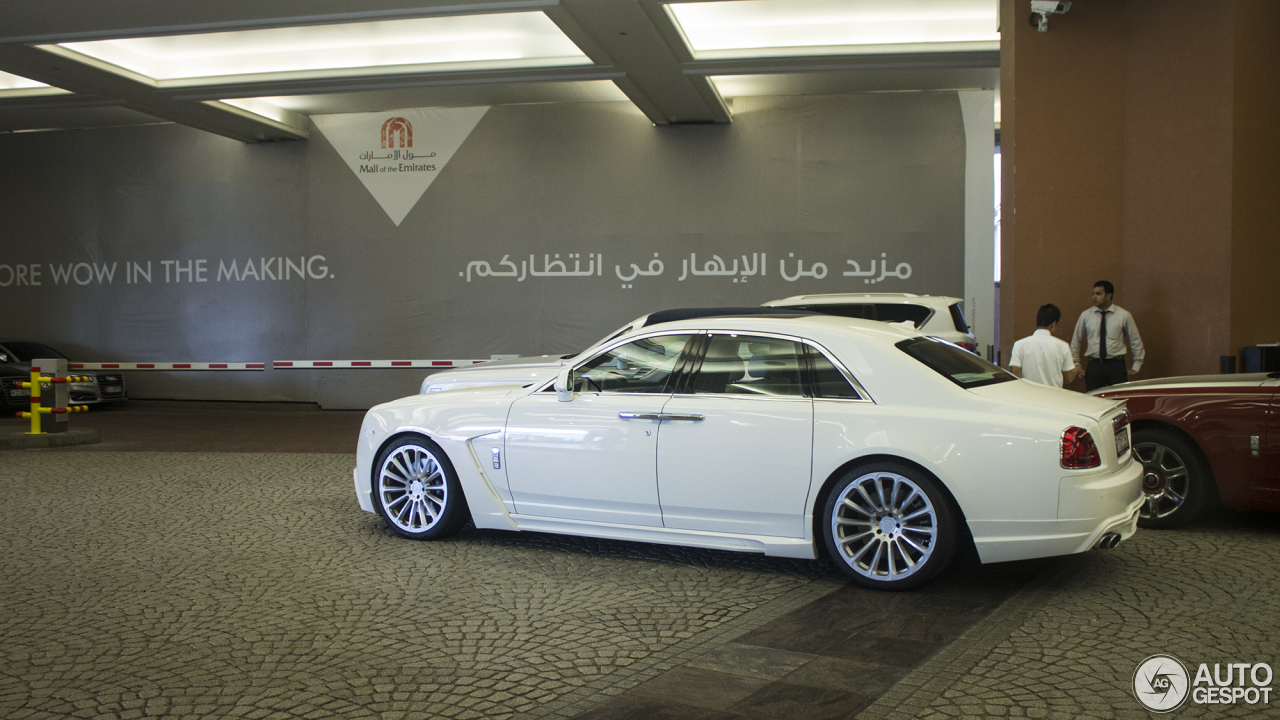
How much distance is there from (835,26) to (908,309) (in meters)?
4.43

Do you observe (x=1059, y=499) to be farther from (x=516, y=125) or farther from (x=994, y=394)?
(x=516, y=125)

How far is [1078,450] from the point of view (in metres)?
4.30

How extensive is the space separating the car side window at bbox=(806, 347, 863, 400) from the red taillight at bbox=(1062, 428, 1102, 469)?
101 centimetres

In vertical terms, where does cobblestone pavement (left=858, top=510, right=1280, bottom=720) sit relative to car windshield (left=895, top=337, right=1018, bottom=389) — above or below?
below

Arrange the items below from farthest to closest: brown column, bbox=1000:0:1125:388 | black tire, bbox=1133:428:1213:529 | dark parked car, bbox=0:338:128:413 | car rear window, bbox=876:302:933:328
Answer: dark parked car, bbox=0:338:128:413, car rear window, bbox=876:302:933:328, brown column, bbox=1000:0:1125:388, black tire, bbox=1133:428:1213:529

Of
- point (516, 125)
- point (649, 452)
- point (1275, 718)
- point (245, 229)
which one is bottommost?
point (1275, 718)

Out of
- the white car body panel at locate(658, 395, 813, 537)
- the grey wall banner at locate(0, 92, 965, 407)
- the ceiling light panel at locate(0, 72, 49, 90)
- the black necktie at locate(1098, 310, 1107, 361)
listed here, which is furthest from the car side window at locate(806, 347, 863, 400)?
the ceiling light panel at locate(0, 72, 49, 90)

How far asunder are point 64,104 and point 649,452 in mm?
13675

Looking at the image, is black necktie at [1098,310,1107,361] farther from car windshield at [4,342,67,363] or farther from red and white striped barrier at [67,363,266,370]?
car windshield at [4,342,67,363]

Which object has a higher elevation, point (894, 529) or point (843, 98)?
point (843, 98)

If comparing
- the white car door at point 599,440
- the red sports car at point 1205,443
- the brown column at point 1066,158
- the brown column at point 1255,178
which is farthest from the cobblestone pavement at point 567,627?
the brown column at point 1066,158

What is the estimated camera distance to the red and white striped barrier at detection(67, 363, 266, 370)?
16484 mm

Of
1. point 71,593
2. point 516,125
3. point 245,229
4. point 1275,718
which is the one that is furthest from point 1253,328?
point 245,229

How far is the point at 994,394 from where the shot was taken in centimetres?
463
